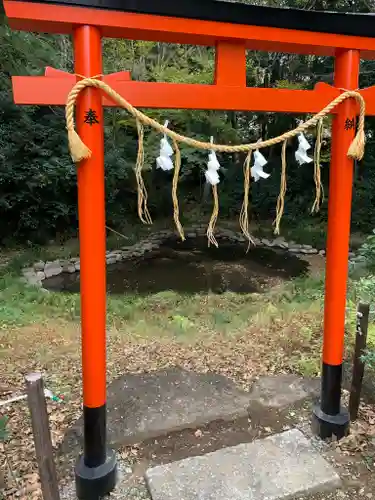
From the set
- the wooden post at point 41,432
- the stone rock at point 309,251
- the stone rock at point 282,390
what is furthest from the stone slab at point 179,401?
the stone rock at point 309,251

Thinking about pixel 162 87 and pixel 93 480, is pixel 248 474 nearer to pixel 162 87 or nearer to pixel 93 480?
pixel 93 480

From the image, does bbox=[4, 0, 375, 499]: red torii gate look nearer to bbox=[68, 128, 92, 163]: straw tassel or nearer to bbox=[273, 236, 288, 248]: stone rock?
bbox=[68, 128, 92, 163]: straw tassel

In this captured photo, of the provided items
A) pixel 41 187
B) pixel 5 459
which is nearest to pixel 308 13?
pixel 5 459

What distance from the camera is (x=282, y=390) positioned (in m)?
3.75

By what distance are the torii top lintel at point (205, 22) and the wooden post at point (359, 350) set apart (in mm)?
1798

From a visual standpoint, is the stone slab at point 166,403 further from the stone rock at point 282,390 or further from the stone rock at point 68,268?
the stone rock at point 68,268

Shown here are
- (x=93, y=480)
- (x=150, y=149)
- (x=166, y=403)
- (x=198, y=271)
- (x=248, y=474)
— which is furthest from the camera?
(x=150, y=149)

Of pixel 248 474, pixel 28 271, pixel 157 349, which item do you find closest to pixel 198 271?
pixel 28 271

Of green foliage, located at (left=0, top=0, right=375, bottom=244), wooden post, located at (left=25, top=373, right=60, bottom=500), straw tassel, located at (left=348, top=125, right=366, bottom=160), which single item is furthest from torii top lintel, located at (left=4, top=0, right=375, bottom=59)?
green foliage, located at (left=0, top=0, right=375, bottom=244)

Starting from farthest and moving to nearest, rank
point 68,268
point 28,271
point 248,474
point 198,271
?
1. point 198,271
2. point 68,268
3. point 28,271
4. point 248,474

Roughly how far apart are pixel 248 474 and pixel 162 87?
245 cm

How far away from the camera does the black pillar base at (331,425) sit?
3.09 metres

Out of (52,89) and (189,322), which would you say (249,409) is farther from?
(52,89)

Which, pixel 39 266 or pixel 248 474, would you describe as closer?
pixel 248 474
